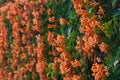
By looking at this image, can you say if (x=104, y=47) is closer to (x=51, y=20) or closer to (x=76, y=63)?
(x=76, y=63)

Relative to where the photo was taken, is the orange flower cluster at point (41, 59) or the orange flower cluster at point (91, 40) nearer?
the orange flower cluster at point (91, 40)

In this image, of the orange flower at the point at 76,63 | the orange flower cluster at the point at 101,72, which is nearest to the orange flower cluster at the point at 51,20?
the orange flower at the point at 76,63

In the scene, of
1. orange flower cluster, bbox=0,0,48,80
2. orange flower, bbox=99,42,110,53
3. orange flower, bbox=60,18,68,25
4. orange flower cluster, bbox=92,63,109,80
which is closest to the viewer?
orange flower cluster, bbox=92,63,109,80

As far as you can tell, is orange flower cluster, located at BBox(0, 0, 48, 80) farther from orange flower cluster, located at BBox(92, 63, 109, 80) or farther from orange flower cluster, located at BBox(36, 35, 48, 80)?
orange flower cluster, located at BBox(92, 63, 109, 80)

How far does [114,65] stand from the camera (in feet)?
11.4

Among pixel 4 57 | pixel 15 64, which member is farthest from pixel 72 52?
pixel 4 57

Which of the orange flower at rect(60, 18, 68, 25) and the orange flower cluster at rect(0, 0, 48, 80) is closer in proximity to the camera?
the orange flower at rect(60, 18, 68, 25)

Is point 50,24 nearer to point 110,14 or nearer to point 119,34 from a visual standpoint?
point 110,14

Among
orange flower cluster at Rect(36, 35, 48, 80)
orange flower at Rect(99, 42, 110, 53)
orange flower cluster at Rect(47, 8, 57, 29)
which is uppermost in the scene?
orange flower cluster at Rect(47, 8, 57, 29)

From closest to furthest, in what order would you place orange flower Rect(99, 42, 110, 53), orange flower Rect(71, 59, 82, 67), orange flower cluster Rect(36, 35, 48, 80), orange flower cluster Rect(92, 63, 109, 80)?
1. orange flower cluster Rect(92, 63, 109, 80)
2. orange flower Rect(99, 42, 110, 53)
3. orange flower Rect(71, 59, 82, 67)
4. orange flower cluster Rect(36, 35, 48, 80)

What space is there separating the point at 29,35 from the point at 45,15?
53 cm

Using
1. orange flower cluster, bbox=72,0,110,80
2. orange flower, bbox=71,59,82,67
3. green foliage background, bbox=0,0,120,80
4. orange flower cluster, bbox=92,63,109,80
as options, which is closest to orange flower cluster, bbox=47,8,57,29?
green foliage background, bbox=0,0,120,80

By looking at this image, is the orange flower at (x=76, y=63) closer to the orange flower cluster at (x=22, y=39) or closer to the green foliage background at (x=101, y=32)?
the green foliage background at (x=101, y=32)

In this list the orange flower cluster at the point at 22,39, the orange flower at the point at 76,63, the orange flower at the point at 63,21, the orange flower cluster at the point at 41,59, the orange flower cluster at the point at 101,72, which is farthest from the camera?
the orange flower cluster at the point at 22,39
